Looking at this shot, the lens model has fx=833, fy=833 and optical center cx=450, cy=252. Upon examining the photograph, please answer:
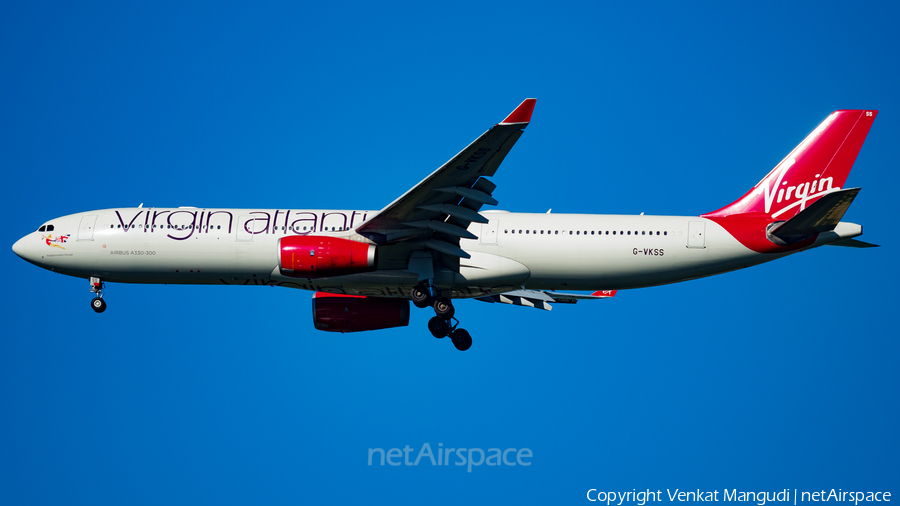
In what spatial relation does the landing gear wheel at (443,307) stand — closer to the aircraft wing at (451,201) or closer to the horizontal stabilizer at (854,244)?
the aircraft wing at (451,201)

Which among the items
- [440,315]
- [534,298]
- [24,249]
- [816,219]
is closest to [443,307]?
[440,315]

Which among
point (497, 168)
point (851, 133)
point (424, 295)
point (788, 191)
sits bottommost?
point (424, 295)

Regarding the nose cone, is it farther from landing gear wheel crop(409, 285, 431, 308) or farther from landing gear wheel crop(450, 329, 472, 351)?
landing gear wheel crop(450, 329, 472, 351)

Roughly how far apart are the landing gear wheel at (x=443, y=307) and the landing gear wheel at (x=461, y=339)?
145 cm

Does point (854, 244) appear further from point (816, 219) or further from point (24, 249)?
point (24, 249)

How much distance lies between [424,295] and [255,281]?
20.5 feet

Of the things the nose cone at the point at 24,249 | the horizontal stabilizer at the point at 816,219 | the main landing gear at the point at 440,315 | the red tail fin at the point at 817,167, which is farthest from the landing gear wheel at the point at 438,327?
the nose cone at the point at 24,249

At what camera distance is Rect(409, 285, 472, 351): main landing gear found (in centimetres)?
2817

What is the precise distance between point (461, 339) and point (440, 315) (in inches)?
66.2

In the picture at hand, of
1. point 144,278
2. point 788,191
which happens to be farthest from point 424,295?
point 788,191

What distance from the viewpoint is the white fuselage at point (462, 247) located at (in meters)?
28.3

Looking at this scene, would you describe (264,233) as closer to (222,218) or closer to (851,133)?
(222,218)

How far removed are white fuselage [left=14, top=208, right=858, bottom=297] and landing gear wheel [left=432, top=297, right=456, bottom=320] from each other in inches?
24.0

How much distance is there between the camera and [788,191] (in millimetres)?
29203
